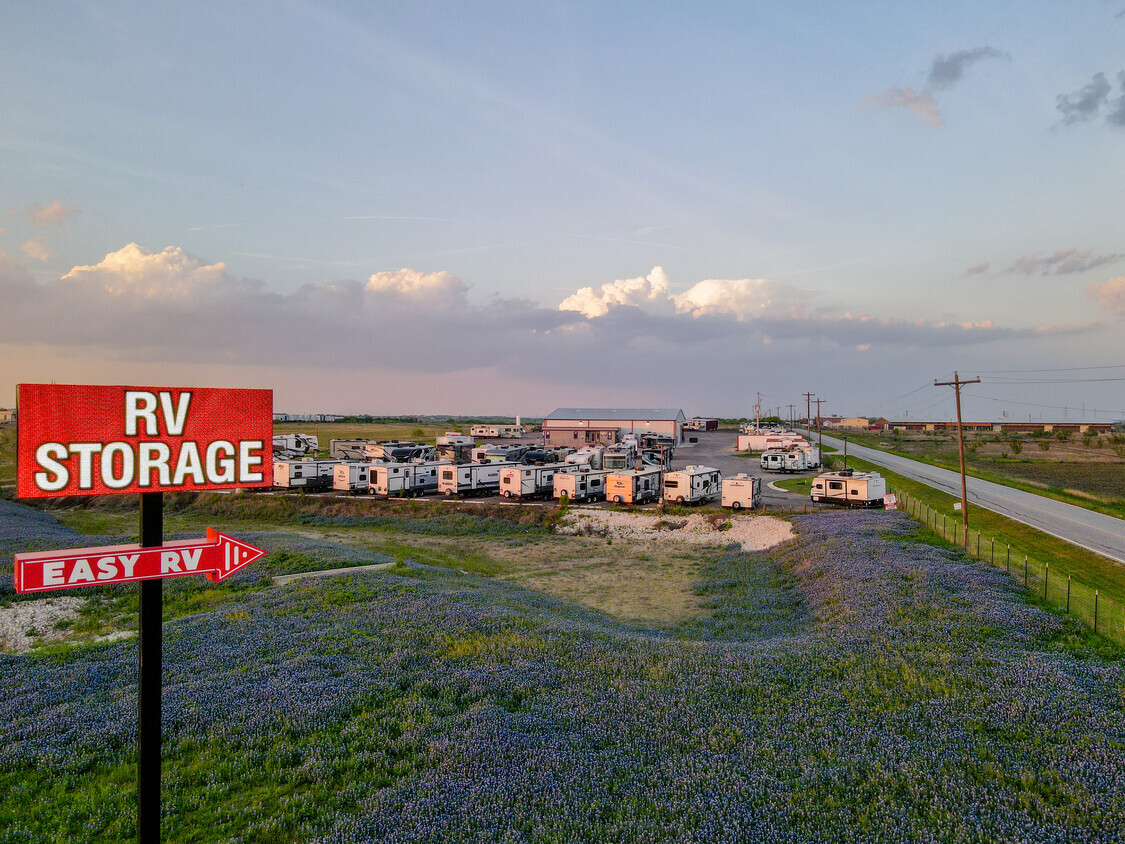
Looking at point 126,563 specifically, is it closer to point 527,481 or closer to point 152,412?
point 152,412

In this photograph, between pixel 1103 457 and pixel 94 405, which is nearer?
pixel 94 405

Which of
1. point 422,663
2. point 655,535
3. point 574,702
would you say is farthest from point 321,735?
point 655,535

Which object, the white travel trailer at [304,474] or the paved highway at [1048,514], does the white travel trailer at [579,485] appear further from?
the paved highway at [1048,514]

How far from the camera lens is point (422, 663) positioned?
12648 millimetres

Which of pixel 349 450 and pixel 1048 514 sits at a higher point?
pixel 349 450

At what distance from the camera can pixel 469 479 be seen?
163ft

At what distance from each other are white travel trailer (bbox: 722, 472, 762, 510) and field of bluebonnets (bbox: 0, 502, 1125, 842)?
24520 mm

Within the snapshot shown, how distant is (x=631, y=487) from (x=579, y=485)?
15.0 ft

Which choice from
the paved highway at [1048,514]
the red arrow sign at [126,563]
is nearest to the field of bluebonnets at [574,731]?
the red arrow sign at [126,563]

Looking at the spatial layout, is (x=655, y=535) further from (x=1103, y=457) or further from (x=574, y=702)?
(x=1103, y=457)

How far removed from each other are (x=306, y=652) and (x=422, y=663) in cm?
301

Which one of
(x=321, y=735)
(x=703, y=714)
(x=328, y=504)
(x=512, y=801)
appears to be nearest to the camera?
(x=512, y=801)

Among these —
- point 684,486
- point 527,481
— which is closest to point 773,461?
point 684,486

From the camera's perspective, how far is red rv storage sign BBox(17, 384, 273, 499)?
234 inches
